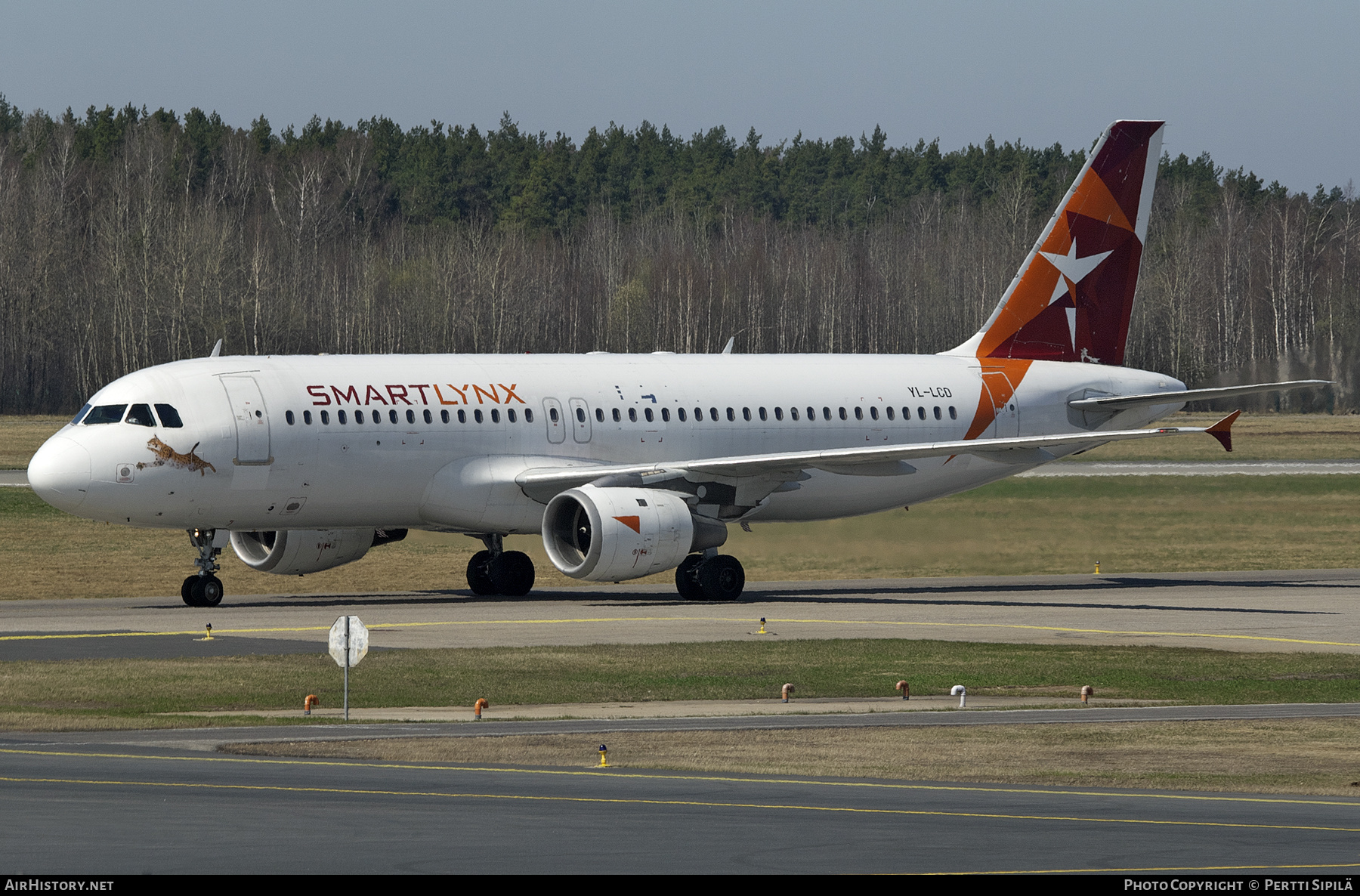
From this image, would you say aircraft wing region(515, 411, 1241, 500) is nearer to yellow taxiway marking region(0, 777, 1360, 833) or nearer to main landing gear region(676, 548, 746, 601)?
main landing gear region(676, 548, 746, 601)

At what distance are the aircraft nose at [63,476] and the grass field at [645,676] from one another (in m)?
7.88

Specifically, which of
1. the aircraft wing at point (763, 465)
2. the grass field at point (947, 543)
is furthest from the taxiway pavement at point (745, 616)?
the aircraft wing at point (763, 465)

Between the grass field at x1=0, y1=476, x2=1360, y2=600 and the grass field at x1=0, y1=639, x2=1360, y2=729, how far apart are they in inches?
509

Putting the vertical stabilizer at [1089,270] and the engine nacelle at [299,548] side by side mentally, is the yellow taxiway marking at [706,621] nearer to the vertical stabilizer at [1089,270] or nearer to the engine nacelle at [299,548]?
the engine nacelle at [299,548]

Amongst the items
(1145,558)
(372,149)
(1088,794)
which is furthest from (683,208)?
(1088,794)

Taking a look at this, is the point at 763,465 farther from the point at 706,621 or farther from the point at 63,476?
the point at 63,476

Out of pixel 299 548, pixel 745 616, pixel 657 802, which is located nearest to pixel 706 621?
pixel 745 616

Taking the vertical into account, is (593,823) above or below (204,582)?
below

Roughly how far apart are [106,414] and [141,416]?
687 millimetres

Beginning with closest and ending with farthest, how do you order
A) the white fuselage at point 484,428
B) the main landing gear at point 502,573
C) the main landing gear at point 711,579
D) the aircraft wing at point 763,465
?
the white fuselage at point 484,428 < the aircraft wing at point 763,465 < the main landing gear at point 711,579 < the main landing gear at point 502,573

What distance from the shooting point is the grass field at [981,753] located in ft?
63.5

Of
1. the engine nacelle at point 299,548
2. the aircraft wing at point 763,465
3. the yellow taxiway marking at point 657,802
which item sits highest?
the aircraft wing at point 763,465

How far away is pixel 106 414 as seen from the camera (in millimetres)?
36500

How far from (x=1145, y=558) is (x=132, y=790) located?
37.2 m
